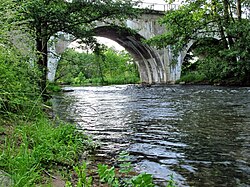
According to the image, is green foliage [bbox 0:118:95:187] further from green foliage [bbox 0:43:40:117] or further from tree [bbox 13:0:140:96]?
tree [bbox 13:0:140:96]

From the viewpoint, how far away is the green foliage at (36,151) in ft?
5.55

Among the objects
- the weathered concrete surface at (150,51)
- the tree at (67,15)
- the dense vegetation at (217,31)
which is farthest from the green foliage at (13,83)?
the weathered concrete surface at (150,51)

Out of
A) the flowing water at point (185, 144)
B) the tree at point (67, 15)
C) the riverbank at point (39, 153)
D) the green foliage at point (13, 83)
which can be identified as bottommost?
the flowing water at point (185, 144)

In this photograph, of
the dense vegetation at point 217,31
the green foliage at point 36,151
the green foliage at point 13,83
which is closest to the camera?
the green foliage at point 36,151

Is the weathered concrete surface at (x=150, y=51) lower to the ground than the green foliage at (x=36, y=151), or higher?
higher

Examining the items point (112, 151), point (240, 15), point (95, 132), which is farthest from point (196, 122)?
point (240, 15)

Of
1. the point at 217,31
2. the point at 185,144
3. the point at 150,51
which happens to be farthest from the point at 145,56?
the point at 185,144

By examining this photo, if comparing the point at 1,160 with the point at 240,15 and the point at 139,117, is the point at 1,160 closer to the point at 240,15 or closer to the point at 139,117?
the point at 139,117

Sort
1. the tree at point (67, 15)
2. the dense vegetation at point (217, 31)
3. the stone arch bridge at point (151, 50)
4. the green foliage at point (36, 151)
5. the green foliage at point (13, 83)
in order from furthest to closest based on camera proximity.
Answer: the stone arch bridge at point (151, 50)
the dense vegetation at point (217, 31)
the tree at point (67, 15)
the green foliage at point (13, 83)
the green foliage at point (36, 151)

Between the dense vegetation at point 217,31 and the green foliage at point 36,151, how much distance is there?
1113 centimetres

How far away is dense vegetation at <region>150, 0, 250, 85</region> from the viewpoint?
42.7 feet

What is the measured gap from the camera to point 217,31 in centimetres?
1420

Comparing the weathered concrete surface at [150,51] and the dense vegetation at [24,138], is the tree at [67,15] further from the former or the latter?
the weathered concrete surface at [150,51]

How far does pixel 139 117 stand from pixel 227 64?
32.6ft
